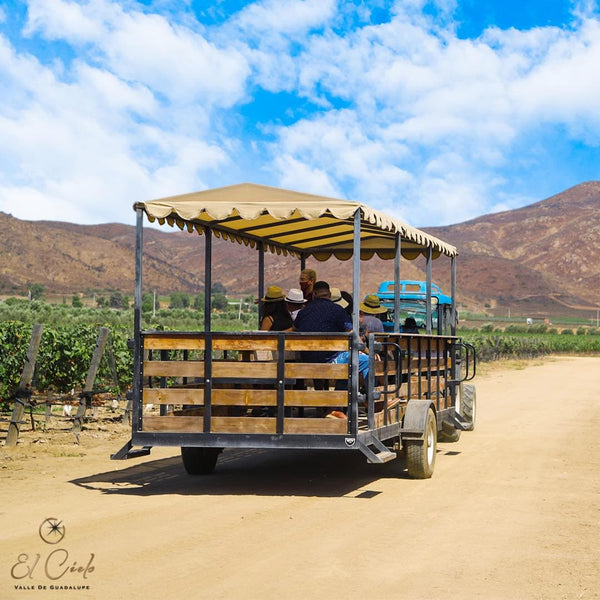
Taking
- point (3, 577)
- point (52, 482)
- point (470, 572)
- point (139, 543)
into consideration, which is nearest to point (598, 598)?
point (470, 572)

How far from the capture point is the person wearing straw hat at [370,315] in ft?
34.5

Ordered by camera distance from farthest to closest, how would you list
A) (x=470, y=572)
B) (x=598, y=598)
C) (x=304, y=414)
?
(x=304, y=414), (x=470, y=572), (x=598, y=598)

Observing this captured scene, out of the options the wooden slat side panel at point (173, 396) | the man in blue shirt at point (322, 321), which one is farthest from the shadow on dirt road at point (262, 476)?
the man in blue shirt at point (322, 321)

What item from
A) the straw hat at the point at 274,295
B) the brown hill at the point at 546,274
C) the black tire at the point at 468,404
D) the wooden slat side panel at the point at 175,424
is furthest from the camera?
the brown hill at the point at 546,274

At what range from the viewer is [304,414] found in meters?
9.49

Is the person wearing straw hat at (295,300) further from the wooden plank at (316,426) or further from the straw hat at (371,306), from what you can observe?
the wooden plank at (316,426)

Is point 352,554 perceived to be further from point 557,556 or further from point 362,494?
point 362,494

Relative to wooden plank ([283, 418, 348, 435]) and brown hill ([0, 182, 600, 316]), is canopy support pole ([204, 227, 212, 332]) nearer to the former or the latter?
wooden plank ([283, 418, 348, 435])

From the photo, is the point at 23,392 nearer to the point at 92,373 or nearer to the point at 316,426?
A: the point at 92,373

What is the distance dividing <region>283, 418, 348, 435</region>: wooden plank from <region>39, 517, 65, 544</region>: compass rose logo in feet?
7.70

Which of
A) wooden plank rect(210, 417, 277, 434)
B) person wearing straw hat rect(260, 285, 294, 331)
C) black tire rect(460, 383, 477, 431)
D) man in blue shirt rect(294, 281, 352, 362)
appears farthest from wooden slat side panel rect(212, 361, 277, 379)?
black tire rect(460, 383, 477, 431)

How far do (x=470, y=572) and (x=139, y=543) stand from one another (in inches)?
94.9

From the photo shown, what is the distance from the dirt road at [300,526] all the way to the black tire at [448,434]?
595 millimetres

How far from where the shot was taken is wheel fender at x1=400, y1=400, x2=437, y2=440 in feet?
32.5
